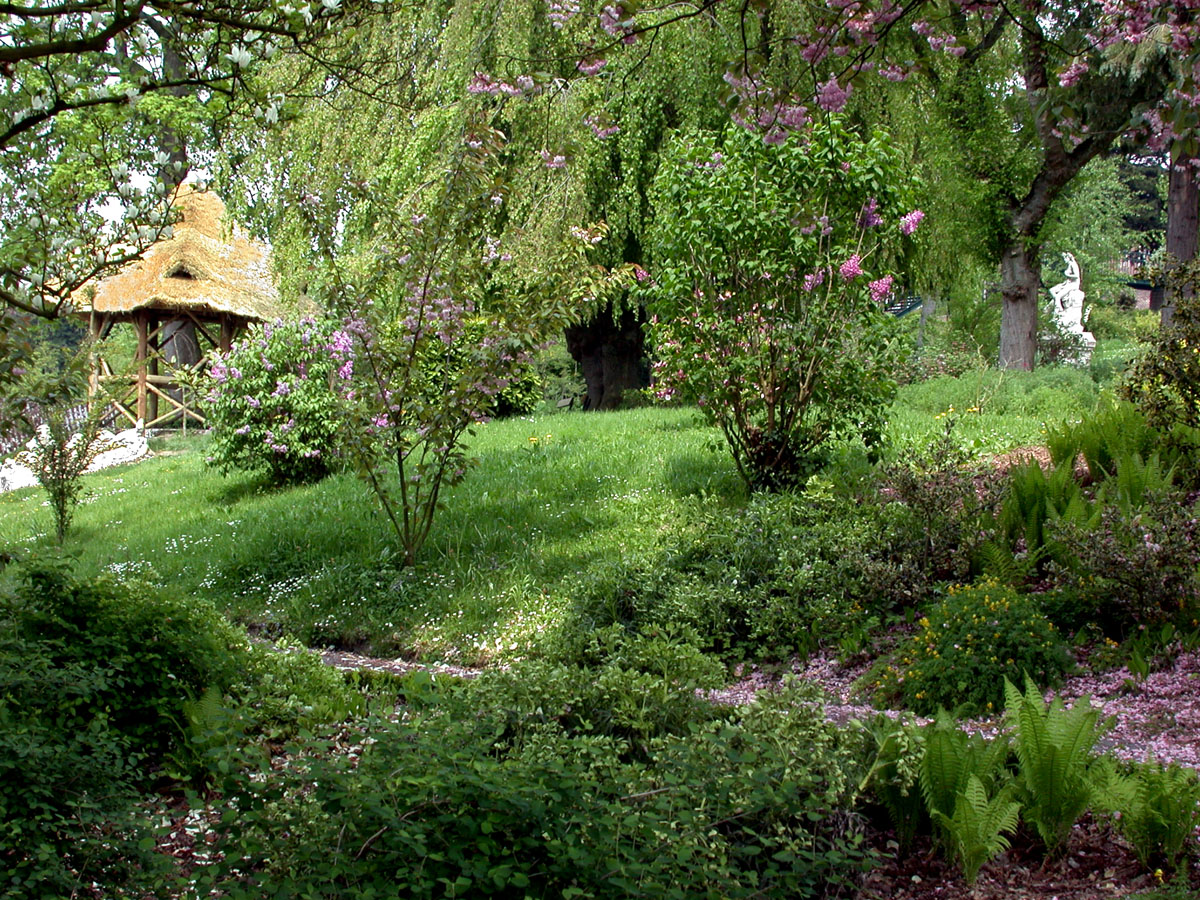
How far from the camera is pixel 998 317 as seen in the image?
25703 millimetres

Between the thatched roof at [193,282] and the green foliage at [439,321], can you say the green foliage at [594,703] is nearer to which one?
the green foliage at [439,321]

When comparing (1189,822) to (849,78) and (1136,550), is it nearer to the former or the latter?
(1136,550)

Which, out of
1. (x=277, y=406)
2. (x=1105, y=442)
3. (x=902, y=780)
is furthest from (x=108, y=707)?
(x=277, y=406)

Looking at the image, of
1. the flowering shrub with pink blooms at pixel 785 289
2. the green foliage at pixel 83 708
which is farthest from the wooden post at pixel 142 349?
the green foliage at pixel 83 708

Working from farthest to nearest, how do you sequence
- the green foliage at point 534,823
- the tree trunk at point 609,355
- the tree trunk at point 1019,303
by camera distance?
the tree trunk at point 609,355 < the tree trunk at point 1019,303 < the green foliage at point 534,823

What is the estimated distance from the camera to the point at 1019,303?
15.4m

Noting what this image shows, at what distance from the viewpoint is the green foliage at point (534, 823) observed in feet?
7.96

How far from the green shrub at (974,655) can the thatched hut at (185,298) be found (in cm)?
1621

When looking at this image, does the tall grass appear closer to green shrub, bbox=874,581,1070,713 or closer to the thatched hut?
green shrub, bbox=874,581,1070,713

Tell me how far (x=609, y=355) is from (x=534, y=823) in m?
14.1

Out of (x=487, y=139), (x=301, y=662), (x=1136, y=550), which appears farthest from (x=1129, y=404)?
(x=301, y=662)

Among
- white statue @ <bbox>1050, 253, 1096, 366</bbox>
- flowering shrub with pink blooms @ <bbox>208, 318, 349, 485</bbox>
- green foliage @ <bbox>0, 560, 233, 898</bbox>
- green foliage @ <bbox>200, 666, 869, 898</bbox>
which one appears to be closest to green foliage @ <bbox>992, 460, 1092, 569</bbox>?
green foliage @ <bbox>200, 666, 869, 898</bbox>

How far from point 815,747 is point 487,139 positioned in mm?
4876

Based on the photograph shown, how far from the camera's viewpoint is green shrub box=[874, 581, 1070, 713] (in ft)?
14.2
